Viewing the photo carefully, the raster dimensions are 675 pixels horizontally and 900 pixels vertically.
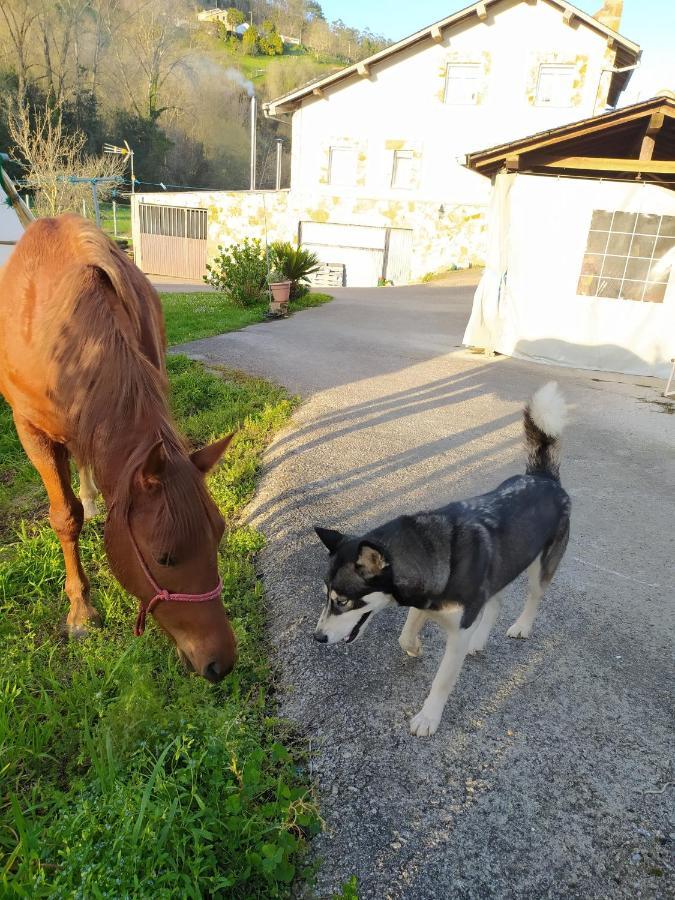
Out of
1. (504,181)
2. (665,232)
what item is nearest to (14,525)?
(504,181)

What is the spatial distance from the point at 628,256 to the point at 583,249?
2.37 feet

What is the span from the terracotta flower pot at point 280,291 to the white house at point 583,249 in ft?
16.4

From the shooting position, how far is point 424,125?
23.0m

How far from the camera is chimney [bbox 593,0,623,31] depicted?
21.0m

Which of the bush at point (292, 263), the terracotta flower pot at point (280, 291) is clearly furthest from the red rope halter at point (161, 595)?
the bush at point (292, 263)

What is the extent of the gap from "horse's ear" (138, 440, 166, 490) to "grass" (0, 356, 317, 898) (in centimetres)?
94

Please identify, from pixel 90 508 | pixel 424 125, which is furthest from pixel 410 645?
pixel 424 125

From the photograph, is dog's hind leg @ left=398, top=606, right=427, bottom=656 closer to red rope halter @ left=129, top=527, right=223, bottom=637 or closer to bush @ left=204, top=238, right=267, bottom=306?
red rope halter @ left=129, top=527, right=223, bottom=637

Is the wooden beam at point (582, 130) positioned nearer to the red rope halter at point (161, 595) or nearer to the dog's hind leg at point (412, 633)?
the dog's hind leg at point (412, 633)

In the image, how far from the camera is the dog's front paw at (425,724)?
241 cm

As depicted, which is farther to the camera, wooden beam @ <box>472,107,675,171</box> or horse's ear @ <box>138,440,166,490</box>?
wooden beam @ <box>472,107,675,171</box>

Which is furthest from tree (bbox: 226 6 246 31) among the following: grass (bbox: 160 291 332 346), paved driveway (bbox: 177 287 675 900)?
paved driveway (bbox: 177 287 675 900)

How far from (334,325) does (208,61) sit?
186 ft

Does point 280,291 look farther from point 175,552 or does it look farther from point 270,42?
point 270,42
